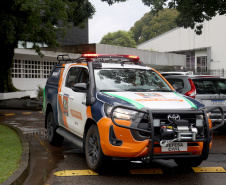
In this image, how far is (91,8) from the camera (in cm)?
2584

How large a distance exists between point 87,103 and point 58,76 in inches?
101

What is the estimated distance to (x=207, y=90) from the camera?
31.9 ft

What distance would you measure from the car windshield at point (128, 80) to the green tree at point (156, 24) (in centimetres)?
7020

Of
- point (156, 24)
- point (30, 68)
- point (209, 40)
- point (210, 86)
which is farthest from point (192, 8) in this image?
point (156, 24)

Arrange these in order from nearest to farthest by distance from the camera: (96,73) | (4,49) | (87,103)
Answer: (87,103) < (96,73) < (4,49)

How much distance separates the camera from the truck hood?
5645 mm

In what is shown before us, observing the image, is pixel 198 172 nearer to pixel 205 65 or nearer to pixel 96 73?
pixel 96 73

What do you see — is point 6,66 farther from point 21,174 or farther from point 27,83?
point 21,174

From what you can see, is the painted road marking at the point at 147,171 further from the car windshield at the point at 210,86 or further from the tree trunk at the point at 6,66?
the tree trunk at the point at 6,66

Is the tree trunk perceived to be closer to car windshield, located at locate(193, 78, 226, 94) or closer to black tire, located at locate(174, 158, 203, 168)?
car windshield, located at locate(193, 78, 226, 94)

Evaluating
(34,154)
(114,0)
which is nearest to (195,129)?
(34,154)

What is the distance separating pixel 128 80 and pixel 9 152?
2710 mm

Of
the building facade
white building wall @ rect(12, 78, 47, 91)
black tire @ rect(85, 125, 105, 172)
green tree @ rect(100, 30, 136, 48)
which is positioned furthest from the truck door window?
green tree @ rect(100, 30, 136, 48)

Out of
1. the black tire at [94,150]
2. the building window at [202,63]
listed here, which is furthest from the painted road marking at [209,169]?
the building window at [202,63]
